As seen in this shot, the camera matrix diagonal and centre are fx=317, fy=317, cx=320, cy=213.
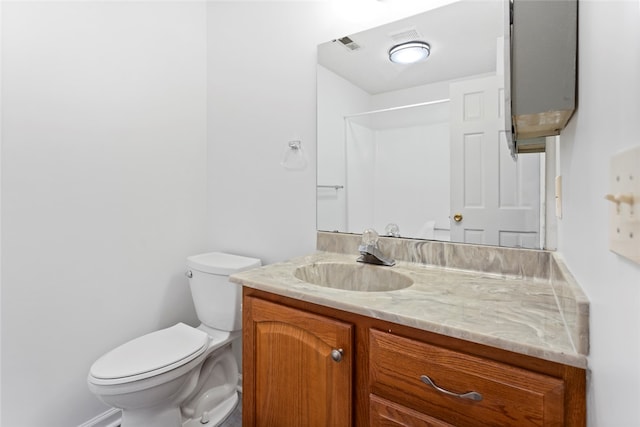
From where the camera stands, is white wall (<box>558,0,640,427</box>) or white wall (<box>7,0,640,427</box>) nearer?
white wall (<box>558,0,640,427</box>)

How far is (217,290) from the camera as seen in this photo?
5.08 feet

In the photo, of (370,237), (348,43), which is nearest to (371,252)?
(370,237)

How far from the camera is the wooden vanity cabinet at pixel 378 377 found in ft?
2.03

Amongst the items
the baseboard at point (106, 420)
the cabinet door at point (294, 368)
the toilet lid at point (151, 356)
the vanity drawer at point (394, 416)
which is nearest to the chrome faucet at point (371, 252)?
the cabinet door at point (294, 368)

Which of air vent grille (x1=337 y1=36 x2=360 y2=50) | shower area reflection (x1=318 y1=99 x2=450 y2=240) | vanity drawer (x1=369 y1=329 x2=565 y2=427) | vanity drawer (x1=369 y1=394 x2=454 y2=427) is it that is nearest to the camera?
vanity drawer (x1=369 y1=329 x2=565 y2=427)

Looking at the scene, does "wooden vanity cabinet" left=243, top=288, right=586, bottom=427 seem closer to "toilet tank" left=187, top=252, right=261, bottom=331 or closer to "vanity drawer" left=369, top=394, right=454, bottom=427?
"vanity drawer" left=369, top=394, right=454, bottom=427

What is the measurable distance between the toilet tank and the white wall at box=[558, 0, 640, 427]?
1.30 meters

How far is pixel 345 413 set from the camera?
2.83 ft

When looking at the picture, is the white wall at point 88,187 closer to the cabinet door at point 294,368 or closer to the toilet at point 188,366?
the toilet at point 188,366

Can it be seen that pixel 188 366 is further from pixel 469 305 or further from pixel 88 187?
pixel 469 305

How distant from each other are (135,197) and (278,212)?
732 mm

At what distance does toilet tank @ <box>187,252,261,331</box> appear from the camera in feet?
5.02

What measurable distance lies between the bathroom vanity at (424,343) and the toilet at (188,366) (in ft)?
1.23

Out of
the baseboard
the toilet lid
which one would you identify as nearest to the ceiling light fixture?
the toilet lid
